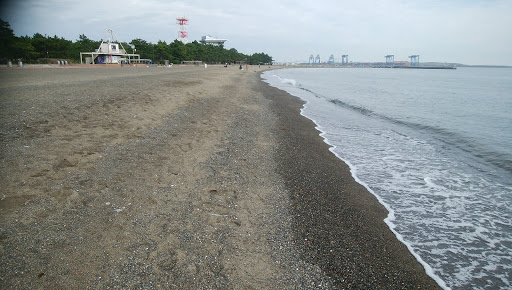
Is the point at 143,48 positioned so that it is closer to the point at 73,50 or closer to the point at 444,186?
the point at 73,50

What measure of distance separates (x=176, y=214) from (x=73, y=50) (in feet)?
253

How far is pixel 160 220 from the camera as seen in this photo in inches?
182

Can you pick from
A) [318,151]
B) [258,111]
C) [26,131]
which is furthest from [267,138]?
[26,131]

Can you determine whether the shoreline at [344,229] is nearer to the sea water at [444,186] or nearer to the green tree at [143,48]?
the sea water at [444,186]

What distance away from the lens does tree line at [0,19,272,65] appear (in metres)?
2.80

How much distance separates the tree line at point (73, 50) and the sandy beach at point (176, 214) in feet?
7.85

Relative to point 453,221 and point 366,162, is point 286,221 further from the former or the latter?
point 366,162

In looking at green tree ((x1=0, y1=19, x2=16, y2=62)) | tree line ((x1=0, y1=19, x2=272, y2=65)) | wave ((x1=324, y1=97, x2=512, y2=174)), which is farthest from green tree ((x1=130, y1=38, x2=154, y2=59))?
green tree ((x1=0, y1=19, x2=16, y2=62))

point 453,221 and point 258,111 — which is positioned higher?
point 258,111

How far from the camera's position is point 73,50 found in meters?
64.6

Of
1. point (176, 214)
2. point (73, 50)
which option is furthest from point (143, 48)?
point (176, 214)

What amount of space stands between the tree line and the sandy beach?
94.2 inches

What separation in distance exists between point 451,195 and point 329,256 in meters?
4.90

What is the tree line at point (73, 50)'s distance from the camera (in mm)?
2801
